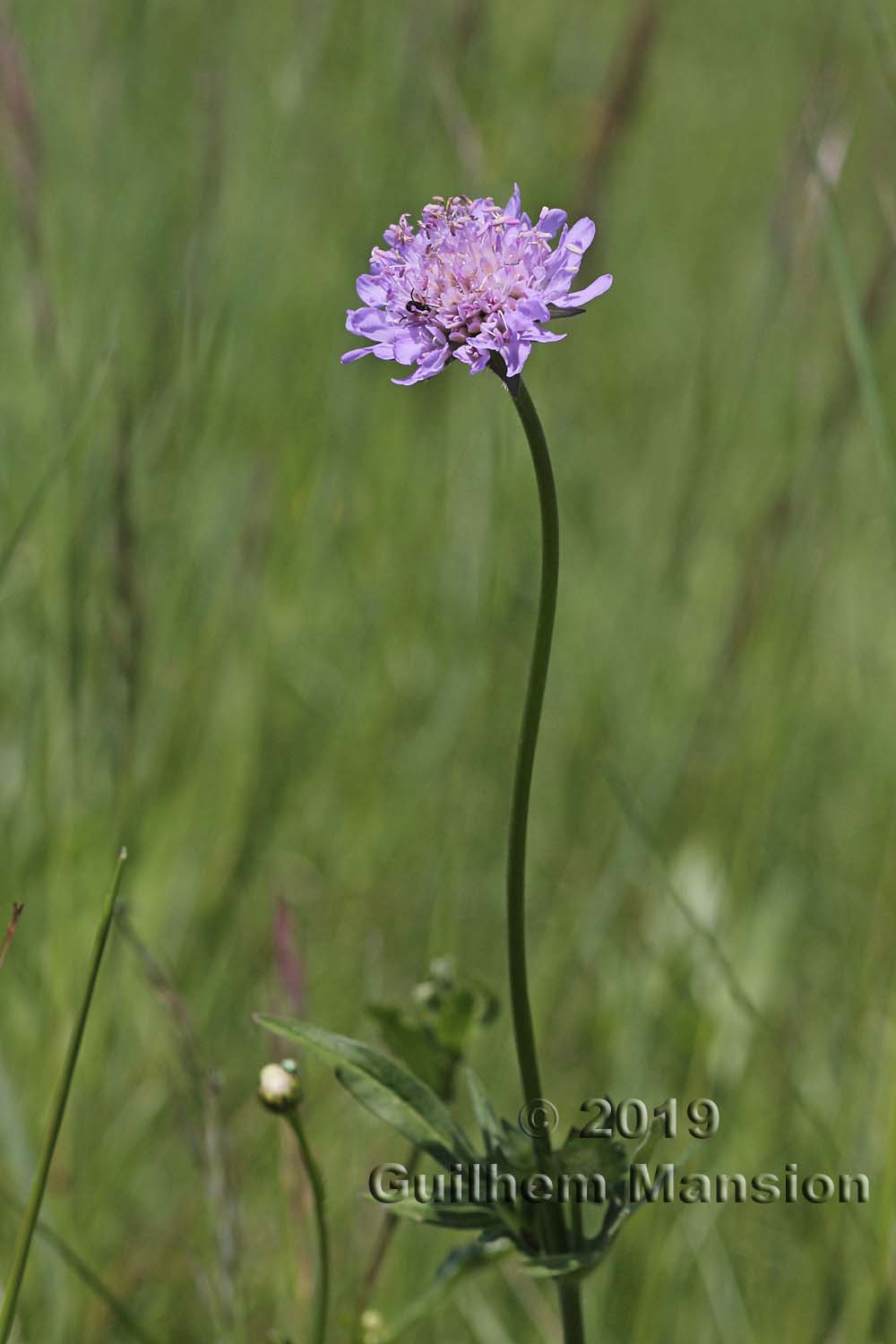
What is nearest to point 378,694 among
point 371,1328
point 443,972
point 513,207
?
point 443,972

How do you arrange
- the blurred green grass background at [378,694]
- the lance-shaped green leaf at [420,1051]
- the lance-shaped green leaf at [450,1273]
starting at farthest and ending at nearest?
the blurred green grass background at [378,694], the lance-shaped green leaf at [420,1051], the lance-shaped green leaf at [450,1273]

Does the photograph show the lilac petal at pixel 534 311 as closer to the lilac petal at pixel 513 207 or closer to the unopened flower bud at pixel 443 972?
the lilac petal at pixel 513 207

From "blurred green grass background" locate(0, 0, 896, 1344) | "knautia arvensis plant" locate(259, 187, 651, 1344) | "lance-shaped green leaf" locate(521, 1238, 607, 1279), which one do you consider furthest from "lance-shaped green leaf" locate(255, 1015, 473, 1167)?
"blurred green grass background" locate(0, 0, 896, 1344)

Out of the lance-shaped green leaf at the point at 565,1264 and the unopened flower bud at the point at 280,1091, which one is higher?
the unopened flower bud at the point at 280,1091

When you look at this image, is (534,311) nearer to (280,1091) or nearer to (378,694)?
(280,1091)

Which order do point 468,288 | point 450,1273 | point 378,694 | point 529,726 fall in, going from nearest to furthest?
point 529,726, point 468,288, point 450,1273, point 378,694

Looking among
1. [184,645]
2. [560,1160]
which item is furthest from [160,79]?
[560,1160]

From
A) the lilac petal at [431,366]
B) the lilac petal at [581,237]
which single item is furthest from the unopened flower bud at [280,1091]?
the lilac petal at [581,237]
